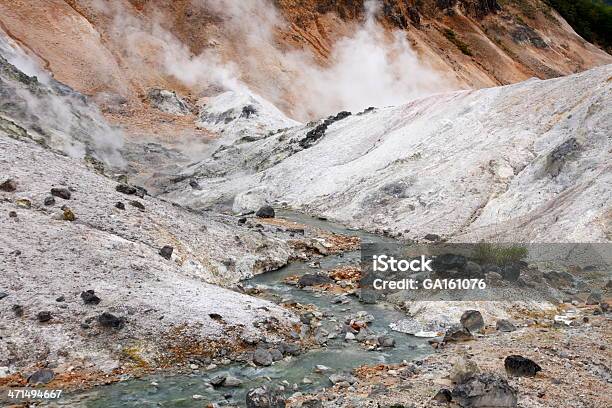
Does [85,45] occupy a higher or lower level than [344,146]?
higher

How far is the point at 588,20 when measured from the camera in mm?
97625

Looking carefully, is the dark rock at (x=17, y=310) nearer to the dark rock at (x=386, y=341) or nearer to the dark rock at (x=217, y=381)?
the dark rock at (x=217, y=381)

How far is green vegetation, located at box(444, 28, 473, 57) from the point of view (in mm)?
71500

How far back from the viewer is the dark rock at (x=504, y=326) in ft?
41.8

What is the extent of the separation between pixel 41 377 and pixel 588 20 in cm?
10809

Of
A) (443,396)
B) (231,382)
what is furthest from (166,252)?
(443,396)

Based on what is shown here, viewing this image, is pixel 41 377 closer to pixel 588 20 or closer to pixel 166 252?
pixel 166 252

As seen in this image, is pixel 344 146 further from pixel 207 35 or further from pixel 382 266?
pixel 207 35

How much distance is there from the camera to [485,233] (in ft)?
63.8

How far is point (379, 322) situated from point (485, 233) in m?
7.42

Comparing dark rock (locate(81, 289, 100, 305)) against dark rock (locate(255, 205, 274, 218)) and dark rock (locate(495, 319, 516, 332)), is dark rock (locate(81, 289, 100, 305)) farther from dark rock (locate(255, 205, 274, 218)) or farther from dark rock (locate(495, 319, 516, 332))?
dark rock (locate(255, 205, 274, 218))

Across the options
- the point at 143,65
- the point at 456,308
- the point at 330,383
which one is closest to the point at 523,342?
the point at 456,308

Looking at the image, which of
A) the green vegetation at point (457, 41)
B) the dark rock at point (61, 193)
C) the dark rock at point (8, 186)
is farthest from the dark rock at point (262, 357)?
the green vegetation at point (457, 41)

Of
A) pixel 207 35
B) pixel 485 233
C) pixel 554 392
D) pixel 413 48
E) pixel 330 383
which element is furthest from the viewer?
pixel 413 48
